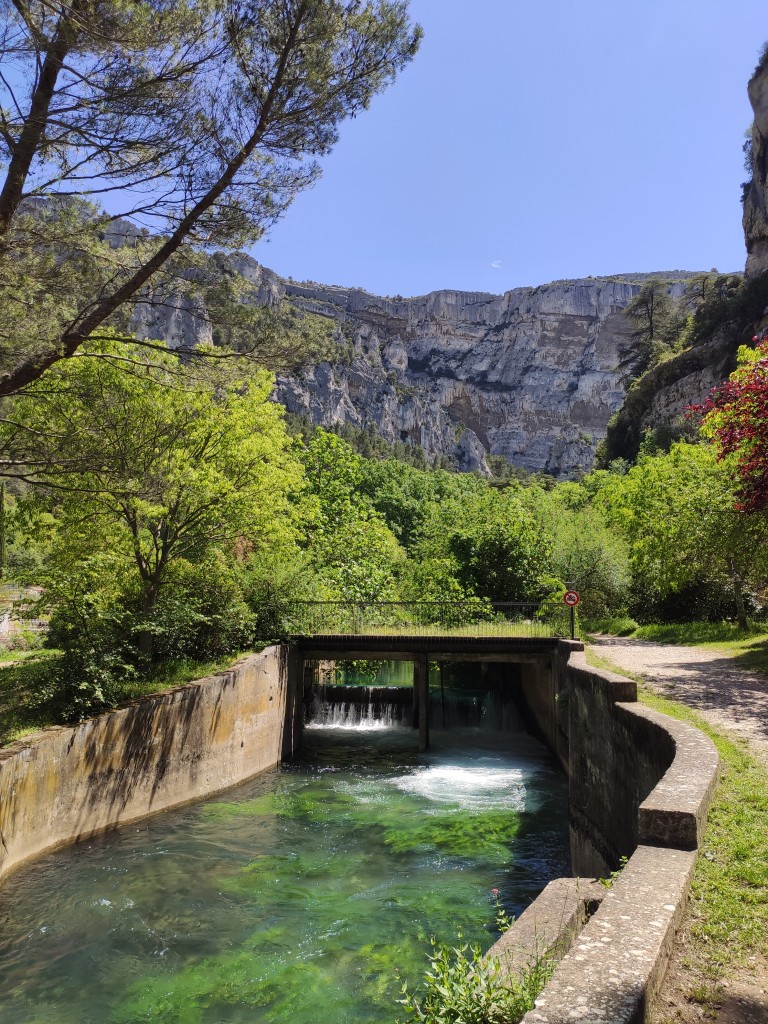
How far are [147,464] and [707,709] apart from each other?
8672 mm

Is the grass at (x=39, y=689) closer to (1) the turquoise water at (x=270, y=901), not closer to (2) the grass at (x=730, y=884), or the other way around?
(1) the turquoise water at (x=270, y=901)

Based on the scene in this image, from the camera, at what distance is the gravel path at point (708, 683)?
8.49 metres

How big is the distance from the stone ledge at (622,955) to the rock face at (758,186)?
61630 mm

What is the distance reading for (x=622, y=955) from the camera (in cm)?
301

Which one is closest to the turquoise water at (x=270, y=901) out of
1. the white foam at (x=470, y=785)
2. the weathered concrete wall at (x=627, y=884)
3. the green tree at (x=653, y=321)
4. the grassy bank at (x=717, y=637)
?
the white foam at (x=470, y=785)

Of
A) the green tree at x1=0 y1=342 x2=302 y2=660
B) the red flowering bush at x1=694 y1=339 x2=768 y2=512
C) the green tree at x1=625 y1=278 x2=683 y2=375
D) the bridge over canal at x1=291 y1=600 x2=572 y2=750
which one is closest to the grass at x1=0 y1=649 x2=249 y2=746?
the green tree at x1=0 y1=342 x2=302 y2=660

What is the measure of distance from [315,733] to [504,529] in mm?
10306

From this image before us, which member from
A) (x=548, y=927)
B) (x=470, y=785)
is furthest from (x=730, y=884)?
(x=470, y=785)

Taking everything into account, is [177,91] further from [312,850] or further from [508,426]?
[508,426]

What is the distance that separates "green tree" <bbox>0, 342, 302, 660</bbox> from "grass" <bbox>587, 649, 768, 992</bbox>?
8274 mm

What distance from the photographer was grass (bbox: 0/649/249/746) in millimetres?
10844

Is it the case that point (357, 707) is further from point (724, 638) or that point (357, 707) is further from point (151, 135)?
point (151, 135)

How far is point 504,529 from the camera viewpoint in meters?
26.8

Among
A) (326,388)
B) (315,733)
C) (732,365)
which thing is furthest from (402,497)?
(326,388)
